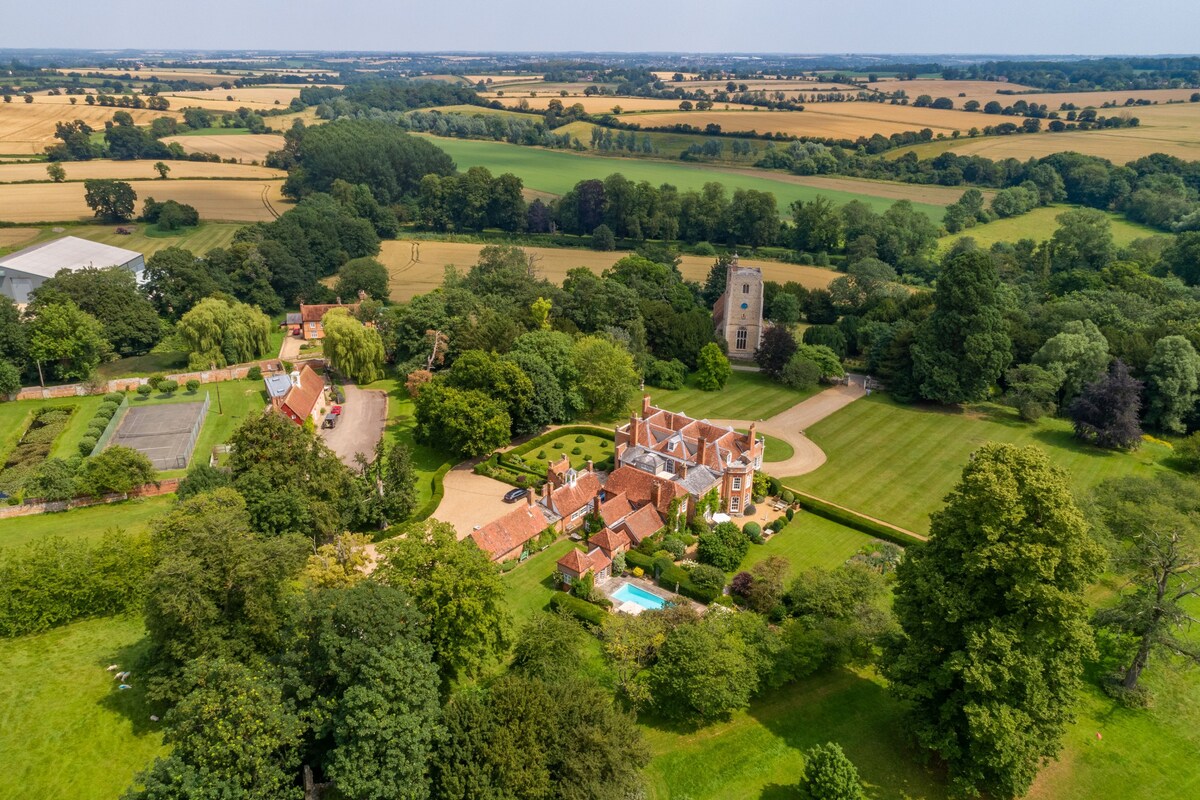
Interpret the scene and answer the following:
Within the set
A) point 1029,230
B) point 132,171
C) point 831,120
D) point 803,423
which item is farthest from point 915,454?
point 831,120

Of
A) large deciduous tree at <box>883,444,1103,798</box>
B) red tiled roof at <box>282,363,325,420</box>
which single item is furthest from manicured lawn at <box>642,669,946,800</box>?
red tiled roof at <box>282,363,325,420</box>

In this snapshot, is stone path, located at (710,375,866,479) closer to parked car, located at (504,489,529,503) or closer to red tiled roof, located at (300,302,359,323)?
parked car, located at (504,489,529,503)

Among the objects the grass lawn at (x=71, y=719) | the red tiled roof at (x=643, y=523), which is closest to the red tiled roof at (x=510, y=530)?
the red tiled roof at (x=643, y=523)

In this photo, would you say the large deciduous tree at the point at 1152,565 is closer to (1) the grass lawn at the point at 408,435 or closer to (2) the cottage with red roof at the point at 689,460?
(2) the cottage with red roof at the point at 689,460

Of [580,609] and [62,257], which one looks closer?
[580,609]

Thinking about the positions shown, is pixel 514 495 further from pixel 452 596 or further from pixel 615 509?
pixel 452 596

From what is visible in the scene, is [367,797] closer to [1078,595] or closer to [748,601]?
[748,601]
